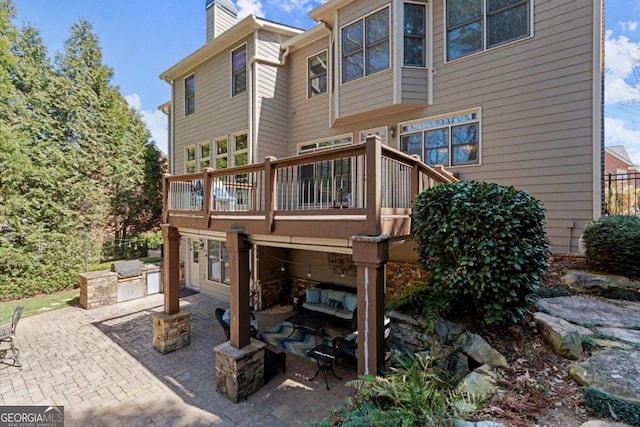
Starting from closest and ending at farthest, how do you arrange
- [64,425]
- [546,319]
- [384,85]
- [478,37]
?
[546,319] < [64,425] < [478,37] < [384,85]

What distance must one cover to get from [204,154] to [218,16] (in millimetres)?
5372

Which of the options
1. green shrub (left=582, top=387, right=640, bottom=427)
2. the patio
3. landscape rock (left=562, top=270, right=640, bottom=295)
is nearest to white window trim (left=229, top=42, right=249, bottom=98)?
the patio

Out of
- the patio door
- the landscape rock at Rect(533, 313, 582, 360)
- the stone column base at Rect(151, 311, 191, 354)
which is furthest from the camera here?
the patio door

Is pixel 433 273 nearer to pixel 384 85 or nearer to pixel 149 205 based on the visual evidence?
pixel 384 85

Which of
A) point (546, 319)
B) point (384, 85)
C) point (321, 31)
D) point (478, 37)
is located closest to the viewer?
point (546, 319)

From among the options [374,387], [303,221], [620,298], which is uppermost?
[303,221]

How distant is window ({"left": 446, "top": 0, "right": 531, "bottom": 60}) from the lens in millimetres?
5884

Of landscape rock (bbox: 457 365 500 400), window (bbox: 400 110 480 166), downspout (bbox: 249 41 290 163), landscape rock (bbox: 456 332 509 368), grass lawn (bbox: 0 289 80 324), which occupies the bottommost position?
grass lawn (bbox: 0 289 80 324)

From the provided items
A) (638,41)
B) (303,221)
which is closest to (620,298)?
(303,221)

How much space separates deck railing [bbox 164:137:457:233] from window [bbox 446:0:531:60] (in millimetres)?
3377

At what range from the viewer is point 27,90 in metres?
11.1

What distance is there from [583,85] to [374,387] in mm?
6487

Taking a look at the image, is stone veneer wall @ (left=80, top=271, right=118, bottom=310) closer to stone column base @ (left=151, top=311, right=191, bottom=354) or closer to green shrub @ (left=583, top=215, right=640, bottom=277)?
stone column base @ (left=151, top=311, right=191, bottom=354)

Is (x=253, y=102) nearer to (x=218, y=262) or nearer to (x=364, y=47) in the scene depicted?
(x=364, y=47)
